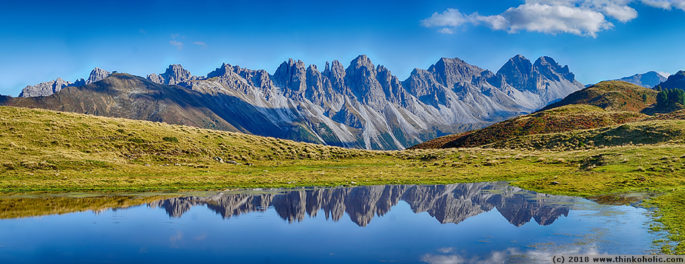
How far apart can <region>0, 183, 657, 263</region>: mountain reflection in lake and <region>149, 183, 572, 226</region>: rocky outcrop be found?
0.11m

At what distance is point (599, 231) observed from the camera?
27.2m

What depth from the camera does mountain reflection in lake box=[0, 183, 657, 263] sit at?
23.4 meters

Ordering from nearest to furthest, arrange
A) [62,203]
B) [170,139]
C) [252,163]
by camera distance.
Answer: [62,203] < [252,163] < [170,139]

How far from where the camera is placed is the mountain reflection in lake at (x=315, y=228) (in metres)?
23.4

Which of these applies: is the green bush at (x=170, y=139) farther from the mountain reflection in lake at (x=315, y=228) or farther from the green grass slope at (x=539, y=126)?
the green grass slope at (x=539, y=126)

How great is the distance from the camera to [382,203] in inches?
1645

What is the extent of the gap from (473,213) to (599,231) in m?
10.2

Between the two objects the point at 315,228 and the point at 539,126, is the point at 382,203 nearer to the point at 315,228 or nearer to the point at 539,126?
the point at 315,228

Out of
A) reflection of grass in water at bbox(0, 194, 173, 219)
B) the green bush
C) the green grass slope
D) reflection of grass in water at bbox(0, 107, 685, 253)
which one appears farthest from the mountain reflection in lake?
the green grass slope

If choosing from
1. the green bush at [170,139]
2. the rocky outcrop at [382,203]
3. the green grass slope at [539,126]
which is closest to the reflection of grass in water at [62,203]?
the rocky outcrop at [382,203]

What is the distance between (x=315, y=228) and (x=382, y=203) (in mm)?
12510

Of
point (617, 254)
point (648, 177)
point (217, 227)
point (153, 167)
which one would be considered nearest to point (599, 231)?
point (617, 254)

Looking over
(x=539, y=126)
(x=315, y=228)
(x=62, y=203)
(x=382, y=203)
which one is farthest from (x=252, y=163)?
(x=539, y=126)

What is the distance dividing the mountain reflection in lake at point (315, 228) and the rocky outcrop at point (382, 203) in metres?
0.11
